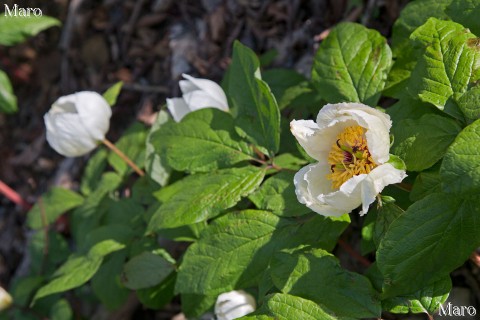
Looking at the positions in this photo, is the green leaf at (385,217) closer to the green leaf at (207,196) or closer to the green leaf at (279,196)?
the green leaf at (279,196)

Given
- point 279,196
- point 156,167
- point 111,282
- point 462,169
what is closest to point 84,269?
point 111,282

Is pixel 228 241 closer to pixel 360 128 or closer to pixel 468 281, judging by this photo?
pixel 360 128

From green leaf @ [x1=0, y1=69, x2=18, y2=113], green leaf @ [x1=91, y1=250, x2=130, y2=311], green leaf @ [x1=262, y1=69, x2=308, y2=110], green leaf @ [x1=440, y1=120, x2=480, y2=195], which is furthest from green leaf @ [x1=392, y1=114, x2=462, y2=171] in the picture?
green leaf @ [x1=0, y1=69, x2=18, y2=113]

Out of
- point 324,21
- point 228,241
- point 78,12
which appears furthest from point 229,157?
point 78,12

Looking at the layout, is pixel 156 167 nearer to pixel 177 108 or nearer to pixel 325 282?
pixel 177 108

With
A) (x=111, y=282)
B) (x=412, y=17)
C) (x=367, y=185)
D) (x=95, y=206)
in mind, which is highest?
(x=412, y=17)

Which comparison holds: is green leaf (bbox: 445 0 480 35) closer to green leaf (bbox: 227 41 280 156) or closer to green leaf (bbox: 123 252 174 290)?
green leaf (bbox: 227 41 280 156)

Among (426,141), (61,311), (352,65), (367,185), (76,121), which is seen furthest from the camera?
(61,311)
